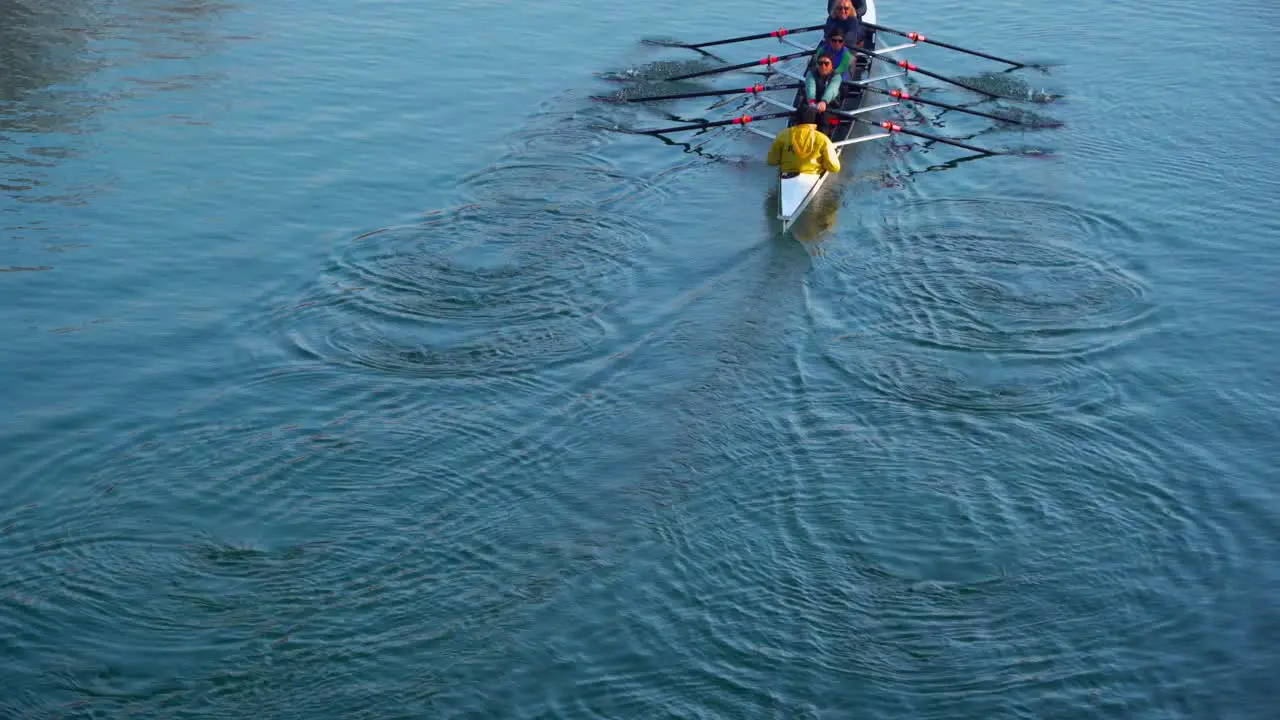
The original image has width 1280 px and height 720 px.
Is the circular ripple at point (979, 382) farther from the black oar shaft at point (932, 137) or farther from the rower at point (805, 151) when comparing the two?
the black oar shaft at point (932, 137)

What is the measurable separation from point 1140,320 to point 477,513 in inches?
410

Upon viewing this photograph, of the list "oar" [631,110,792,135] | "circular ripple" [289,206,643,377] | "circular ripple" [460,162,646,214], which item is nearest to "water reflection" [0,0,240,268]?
"circular ripple" [289,206,643,377]

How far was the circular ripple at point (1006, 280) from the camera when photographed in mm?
17125

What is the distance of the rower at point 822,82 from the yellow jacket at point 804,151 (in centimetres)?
159

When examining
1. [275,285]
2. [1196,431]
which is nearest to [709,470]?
[1196,431]

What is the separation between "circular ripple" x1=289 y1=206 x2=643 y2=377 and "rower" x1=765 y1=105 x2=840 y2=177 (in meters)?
3.11

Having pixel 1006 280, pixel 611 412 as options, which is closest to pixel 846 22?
pixel 1006 280

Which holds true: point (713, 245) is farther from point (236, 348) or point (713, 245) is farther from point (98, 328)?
point (98, 328)

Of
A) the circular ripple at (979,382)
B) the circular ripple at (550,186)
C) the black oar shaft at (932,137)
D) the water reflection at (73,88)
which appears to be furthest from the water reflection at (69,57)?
the circular ripple at (979,382)

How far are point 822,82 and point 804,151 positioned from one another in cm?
275

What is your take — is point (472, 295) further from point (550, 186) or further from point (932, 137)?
point (932, 137)

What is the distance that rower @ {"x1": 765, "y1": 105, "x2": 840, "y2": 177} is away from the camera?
2094 cm

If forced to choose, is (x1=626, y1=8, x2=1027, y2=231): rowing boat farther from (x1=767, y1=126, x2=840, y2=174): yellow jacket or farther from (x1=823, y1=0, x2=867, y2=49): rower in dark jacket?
(x1=823, y1=0, x2=867, y2=49): rower in dark jacket

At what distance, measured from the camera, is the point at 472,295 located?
1734 cm
